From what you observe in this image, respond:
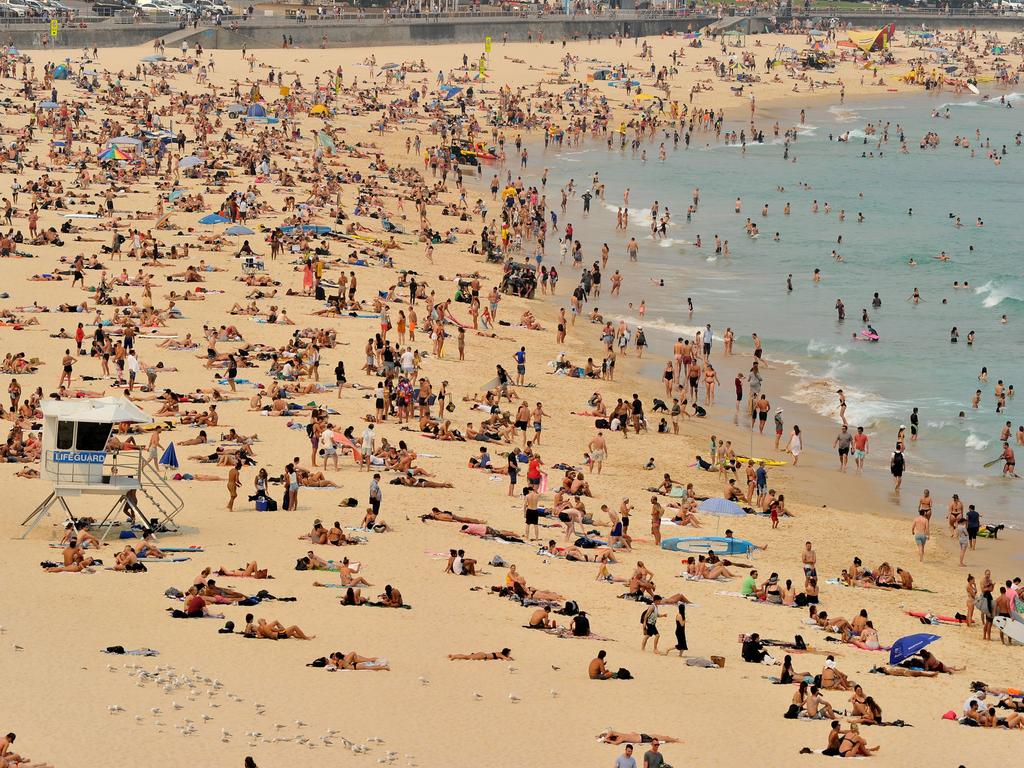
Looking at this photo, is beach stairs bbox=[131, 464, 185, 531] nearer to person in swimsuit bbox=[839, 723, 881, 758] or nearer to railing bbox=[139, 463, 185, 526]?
railing bbox=[139, 463, 185, 526]

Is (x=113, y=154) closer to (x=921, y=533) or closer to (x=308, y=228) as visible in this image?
(x=308, y=228)

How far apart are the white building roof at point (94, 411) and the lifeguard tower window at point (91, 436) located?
0.11m

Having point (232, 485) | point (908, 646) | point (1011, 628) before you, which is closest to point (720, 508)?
point (1011, 628)

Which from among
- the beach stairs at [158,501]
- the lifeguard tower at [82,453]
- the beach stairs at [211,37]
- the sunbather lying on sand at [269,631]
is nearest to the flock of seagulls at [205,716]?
the sunbather lying on sand at [269,631]

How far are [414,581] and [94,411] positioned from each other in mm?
4786

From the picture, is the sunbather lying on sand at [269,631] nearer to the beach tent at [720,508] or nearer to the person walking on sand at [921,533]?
the beach tent at [720,508]

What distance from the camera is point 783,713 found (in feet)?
56.3

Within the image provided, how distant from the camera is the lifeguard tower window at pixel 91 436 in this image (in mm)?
20734

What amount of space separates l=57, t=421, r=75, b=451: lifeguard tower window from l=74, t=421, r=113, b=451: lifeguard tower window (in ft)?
0.09

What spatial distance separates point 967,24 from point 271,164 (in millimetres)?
80948

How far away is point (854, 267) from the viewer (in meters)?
49.4

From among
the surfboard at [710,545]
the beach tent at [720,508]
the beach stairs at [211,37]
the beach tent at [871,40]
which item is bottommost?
the surfboard at [710,545]

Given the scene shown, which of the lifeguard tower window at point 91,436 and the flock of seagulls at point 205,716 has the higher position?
the lifeguard tower window at point 91,436

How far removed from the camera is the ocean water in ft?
109
